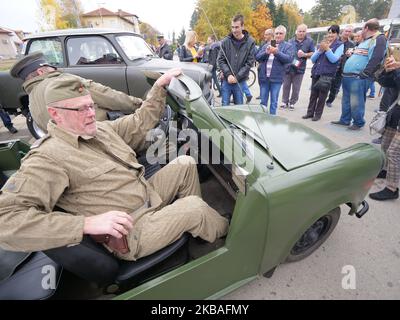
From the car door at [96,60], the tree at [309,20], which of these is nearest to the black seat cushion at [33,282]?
the car door at [96,60]

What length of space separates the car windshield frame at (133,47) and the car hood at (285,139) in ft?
10.0

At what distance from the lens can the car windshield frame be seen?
181 inches

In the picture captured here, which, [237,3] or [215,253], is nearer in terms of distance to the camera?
[215,253]

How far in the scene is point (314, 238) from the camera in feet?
6.81

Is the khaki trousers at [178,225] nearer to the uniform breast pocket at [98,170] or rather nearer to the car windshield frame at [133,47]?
the uniform breast pocket at [98,170]

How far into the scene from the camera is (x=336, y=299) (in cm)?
182

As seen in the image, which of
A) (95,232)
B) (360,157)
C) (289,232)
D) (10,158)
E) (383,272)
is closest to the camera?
(95,232)

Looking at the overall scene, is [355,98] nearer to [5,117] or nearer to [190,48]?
[190,48]

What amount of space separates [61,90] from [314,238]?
231 centimetres

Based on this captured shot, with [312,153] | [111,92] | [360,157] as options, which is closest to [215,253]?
[312,153]

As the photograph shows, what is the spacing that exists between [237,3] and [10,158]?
3219 millimetres

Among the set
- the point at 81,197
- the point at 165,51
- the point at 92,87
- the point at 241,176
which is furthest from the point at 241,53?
the point at 165,51

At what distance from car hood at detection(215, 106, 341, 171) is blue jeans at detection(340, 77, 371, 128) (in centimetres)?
310
